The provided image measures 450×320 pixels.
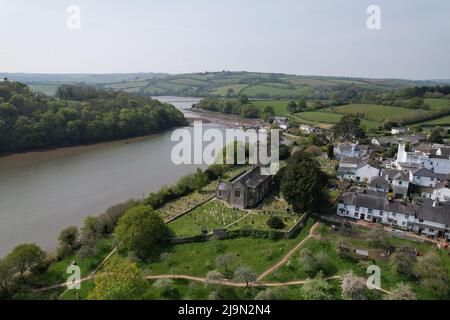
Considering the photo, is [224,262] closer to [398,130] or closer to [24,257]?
[24,257]

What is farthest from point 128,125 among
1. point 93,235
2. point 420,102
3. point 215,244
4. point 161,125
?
point 420,102

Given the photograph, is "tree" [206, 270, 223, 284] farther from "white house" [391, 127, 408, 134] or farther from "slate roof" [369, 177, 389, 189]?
"white house" [391, 127, 408, 134]

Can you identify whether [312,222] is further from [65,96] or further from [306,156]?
[65,96]

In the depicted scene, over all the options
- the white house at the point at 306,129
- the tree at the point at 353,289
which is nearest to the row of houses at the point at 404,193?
the tree at the point at 353,289

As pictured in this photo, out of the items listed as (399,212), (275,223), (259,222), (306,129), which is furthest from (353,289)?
(306,129)

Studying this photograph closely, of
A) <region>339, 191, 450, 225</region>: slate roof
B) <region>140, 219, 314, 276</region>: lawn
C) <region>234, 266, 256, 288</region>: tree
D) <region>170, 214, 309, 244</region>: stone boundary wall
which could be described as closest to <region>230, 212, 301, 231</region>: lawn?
<region>170, 214, 309, 244</region>: stone boundary wall

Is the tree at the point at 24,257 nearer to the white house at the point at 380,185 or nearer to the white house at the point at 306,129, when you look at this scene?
the white house at the point at 380,185
